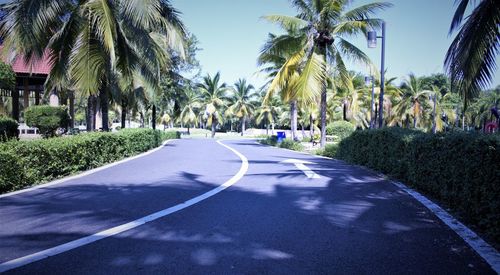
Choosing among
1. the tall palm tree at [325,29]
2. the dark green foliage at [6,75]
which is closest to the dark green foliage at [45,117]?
the dark green foliage at [6,75]

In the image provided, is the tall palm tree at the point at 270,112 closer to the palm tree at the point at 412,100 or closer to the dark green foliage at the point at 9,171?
the palm tree at the point at 412,100

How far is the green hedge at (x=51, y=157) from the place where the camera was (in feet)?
25.2

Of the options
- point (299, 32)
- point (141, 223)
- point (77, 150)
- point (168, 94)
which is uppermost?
point (299, 32)

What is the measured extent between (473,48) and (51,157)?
9.76 metres

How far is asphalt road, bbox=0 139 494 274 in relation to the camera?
12.5 feet

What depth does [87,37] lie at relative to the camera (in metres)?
12.4

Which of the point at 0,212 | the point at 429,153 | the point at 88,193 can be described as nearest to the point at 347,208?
the point at 429,153

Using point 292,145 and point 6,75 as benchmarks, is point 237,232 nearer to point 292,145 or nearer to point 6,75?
point 6,75

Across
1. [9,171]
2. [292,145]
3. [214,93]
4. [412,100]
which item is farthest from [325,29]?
[214,93]

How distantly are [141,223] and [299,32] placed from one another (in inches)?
747

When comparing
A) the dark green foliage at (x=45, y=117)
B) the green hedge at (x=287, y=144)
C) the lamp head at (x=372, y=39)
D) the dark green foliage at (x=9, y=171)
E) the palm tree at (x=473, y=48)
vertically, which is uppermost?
the lamp head at (x=372, y=39)

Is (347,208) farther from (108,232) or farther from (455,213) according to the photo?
(108,232)

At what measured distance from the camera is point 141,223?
532 cm

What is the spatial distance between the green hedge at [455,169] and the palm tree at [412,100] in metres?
37.8
